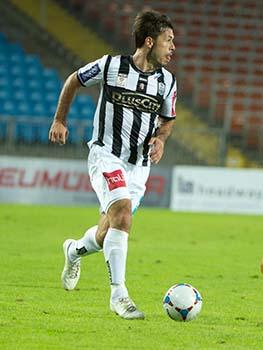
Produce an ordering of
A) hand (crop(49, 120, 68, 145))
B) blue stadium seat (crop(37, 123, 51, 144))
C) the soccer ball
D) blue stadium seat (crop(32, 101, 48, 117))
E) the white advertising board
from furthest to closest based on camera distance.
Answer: blue stadium seat (crop(32, 101, 48, 117))
blue stadium seat (crop(37, 123, 51, 144))
the white advertising board
hand (crop(49, 120, 68, 145))
the soccer ball

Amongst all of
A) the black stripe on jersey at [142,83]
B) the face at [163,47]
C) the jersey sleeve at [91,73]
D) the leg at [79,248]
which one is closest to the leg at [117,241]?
the leg at [79,248]

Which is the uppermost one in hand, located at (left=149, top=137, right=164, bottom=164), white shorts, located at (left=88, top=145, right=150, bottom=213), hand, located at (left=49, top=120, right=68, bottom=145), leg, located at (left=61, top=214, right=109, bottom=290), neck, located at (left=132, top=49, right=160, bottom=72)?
neck, located at (left=132, top=49, right=160, bottom=72)

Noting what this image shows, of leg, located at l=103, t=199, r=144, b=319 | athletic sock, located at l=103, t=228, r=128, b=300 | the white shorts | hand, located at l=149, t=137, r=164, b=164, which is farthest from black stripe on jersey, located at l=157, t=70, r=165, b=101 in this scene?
athletic sock, located at l=103, t=228, r=128, b=300

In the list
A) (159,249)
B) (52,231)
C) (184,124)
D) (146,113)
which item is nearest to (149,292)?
(146,113)

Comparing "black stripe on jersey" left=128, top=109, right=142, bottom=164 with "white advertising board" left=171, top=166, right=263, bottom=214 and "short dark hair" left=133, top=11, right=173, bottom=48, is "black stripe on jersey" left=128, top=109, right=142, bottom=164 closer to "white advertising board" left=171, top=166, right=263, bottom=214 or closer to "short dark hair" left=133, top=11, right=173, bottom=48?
"short dark hair" left=133, top=11, right=173, bottom=48

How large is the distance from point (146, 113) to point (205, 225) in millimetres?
10725

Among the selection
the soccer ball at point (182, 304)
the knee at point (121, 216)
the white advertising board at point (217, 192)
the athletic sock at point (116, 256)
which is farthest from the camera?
the white advertising board at point (217, 192)

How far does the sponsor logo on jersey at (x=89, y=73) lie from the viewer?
321 inches

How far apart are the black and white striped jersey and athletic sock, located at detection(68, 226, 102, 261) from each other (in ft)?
2.55

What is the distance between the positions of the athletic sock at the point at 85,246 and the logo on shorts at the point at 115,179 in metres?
0.78

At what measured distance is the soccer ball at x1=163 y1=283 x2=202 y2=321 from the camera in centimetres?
733

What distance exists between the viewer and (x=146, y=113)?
325 inches

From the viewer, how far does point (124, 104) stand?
8.21m

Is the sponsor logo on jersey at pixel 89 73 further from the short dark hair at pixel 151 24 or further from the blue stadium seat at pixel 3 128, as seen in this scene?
the blue stadium seat at pixel 3 128
